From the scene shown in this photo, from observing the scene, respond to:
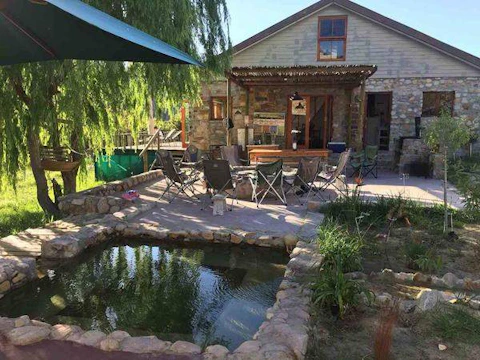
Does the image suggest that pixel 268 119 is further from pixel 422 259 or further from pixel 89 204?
pixel 422 259

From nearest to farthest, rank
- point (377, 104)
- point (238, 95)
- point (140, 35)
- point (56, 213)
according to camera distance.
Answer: point (140, 35), point (56, 213), point (238, 95), point (377, 104)

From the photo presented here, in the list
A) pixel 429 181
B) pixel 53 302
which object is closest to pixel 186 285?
pixel 53 302

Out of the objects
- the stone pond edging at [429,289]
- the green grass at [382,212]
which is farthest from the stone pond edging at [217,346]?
the green grass at [382,212]

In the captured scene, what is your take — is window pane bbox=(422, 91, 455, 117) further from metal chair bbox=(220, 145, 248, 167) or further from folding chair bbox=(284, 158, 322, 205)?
folding chair bbox=(284, 158, 322, 205)

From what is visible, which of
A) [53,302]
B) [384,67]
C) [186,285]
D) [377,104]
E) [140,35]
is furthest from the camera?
[377,104]

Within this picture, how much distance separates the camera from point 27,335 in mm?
2402

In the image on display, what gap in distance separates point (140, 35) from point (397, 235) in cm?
392

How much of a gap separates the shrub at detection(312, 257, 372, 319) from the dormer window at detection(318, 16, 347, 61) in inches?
396

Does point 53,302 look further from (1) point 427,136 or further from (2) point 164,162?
(1) point 427,136

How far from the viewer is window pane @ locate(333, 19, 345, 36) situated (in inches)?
450

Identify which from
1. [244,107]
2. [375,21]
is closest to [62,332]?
[244,107]

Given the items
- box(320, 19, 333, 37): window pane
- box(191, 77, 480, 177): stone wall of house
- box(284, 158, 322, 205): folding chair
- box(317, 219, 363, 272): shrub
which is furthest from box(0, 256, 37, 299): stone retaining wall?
box(320, 19, 333, 37): window pane

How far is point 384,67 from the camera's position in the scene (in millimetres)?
11203

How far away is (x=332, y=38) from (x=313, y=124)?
267 cm
